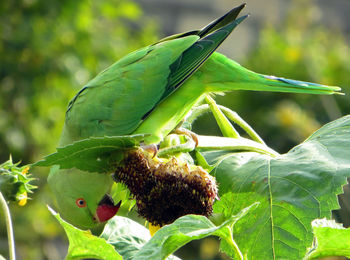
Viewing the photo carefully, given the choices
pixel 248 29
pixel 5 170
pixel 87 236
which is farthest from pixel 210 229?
pixel 248 29

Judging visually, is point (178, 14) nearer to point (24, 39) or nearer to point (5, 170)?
point (24, 39)

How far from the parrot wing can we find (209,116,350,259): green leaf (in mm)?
787

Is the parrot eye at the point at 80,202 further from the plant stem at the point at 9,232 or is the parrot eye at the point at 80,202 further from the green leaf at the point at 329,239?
the green leaf at the point at 329,239

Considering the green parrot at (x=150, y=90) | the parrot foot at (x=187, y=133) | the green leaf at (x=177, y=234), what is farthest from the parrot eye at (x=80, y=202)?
the green leaf at (x=177, y=234)

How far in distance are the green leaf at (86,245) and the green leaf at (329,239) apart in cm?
43

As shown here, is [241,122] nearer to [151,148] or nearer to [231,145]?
[231,145]

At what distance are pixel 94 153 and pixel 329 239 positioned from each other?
1.94ft

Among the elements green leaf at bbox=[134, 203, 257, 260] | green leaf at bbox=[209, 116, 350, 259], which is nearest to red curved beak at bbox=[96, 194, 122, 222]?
green leaf at bbox=[209, 116, 350, 259]

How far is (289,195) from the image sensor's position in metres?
1.33

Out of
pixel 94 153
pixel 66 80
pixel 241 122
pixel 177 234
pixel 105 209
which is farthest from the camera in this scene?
pixel 66 80

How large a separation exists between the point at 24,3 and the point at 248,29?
9117 millimetres

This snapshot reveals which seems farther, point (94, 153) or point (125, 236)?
point (125, 236)

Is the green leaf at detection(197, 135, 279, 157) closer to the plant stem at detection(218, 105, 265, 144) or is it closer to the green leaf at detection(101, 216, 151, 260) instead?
the plant stem at detection(218, 105, 265, 144)

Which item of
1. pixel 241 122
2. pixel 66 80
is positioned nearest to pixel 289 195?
pixel 241 122
